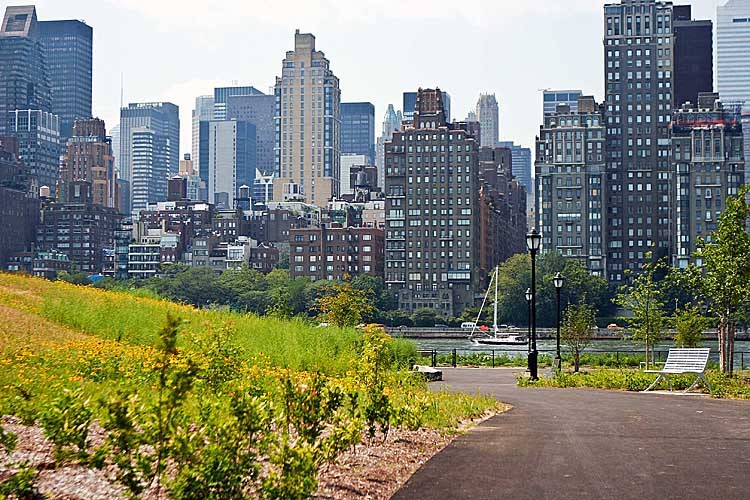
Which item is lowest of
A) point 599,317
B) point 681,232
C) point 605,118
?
point 599,317

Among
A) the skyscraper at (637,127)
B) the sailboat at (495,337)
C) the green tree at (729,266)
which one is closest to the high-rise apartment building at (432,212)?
the skyscraper at (637,127)

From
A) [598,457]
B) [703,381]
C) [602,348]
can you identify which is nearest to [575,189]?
[602,348]

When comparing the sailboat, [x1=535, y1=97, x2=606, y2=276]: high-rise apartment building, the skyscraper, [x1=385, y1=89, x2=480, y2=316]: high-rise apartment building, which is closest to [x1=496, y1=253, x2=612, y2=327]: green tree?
the sailboat

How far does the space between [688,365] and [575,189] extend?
157362mm

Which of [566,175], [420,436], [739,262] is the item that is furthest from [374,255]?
[420,436]

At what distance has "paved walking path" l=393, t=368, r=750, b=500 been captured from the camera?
10156 mm

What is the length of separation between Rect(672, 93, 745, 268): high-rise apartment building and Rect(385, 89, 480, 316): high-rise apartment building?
35.9 metres

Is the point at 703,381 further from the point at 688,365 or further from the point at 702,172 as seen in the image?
the point at 702,172

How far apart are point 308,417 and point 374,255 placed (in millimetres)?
168043

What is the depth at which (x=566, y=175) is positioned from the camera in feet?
589

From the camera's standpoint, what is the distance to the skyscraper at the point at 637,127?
180 m

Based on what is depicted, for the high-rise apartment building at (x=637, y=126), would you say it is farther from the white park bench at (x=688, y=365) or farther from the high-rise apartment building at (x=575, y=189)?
the white park bench at (x=688, y=365)

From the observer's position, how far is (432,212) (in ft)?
562

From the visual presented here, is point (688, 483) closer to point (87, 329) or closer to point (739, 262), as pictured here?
point (87, 329)
